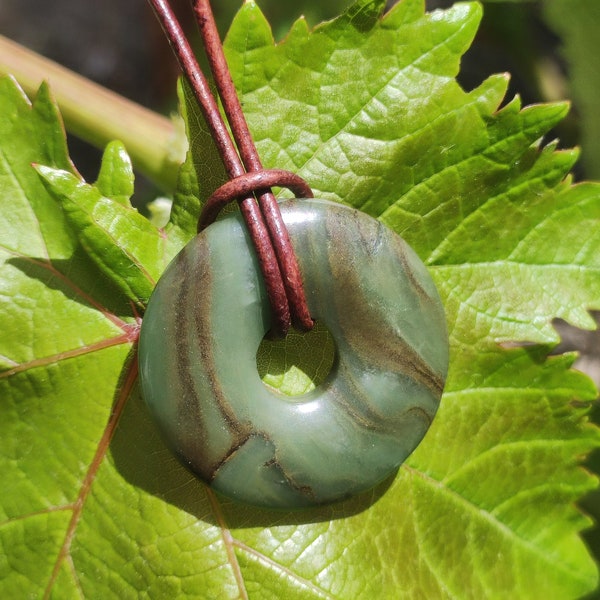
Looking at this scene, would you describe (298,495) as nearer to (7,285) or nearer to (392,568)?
(392,568)

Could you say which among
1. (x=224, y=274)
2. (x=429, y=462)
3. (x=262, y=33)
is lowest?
(x=429, y=462)

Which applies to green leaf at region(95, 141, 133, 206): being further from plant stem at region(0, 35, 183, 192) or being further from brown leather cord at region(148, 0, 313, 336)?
plant stem at region(0, 35, 183, 192)

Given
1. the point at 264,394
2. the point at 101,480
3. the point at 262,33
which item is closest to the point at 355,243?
the point at 264,394

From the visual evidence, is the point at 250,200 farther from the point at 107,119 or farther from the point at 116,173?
the point at 107,119

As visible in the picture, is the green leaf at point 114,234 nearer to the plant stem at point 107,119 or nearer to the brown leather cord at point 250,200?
the brown leather cord at point 250,200

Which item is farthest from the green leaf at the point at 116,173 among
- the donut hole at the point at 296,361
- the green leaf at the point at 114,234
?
the donut hole at the point at 296,361

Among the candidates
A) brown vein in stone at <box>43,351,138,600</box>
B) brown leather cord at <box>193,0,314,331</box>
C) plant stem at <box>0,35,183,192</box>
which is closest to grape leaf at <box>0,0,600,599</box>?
brown vein in stone at <box>43,351,138,600</box>

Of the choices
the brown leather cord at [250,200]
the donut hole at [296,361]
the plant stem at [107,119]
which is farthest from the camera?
the plant stem at [107,119]

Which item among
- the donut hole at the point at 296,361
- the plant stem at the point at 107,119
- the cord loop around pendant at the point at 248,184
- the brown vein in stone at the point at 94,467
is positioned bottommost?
the brown vein in stone at the point at 94,467
